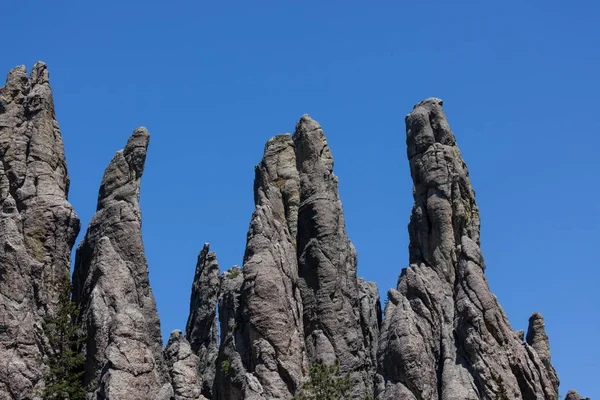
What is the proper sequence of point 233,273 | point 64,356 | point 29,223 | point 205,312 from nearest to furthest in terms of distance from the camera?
point 64,356 → point 29,223 → point 233,273 → point 205,312

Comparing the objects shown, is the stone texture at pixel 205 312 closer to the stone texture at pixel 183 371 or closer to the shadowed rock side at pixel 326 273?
the stone texture at pixel 183 371

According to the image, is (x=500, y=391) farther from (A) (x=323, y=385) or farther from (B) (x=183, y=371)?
(B) (x=183, y=371)

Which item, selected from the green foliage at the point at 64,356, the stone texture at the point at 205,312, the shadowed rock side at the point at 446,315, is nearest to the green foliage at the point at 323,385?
the shadowed rock side at the point at 446,315

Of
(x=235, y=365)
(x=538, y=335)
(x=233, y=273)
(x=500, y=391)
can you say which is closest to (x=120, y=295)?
(x=235, y=365)

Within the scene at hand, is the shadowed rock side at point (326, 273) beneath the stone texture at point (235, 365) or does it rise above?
above

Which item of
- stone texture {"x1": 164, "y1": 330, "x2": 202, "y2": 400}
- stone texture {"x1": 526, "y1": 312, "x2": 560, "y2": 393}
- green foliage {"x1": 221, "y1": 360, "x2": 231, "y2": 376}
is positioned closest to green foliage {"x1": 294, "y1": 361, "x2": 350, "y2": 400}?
green foliage {"x1": 221, "y1": 360, "x2": 231, "y2": 376}

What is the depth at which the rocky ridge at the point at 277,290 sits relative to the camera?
77.8 meters

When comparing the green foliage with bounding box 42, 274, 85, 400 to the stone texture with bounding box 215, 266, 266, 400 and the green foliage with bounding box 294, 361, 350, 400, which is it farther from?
the green foliage with bounding box 294, 361, 350, 400

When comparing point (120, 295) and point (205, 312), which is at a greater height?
point (205, 312)

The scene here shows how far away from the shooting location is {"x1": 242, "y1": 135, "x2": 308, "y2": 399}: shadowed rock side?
77938 mm

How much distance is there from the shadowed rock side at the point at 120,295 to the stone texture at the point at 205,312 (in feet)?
42.7

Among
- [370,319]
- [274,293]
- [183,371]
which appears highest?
[370,319]

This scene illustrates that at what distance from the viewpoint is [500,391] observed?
7588cm

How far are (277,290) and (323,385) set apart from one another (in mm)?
6198
